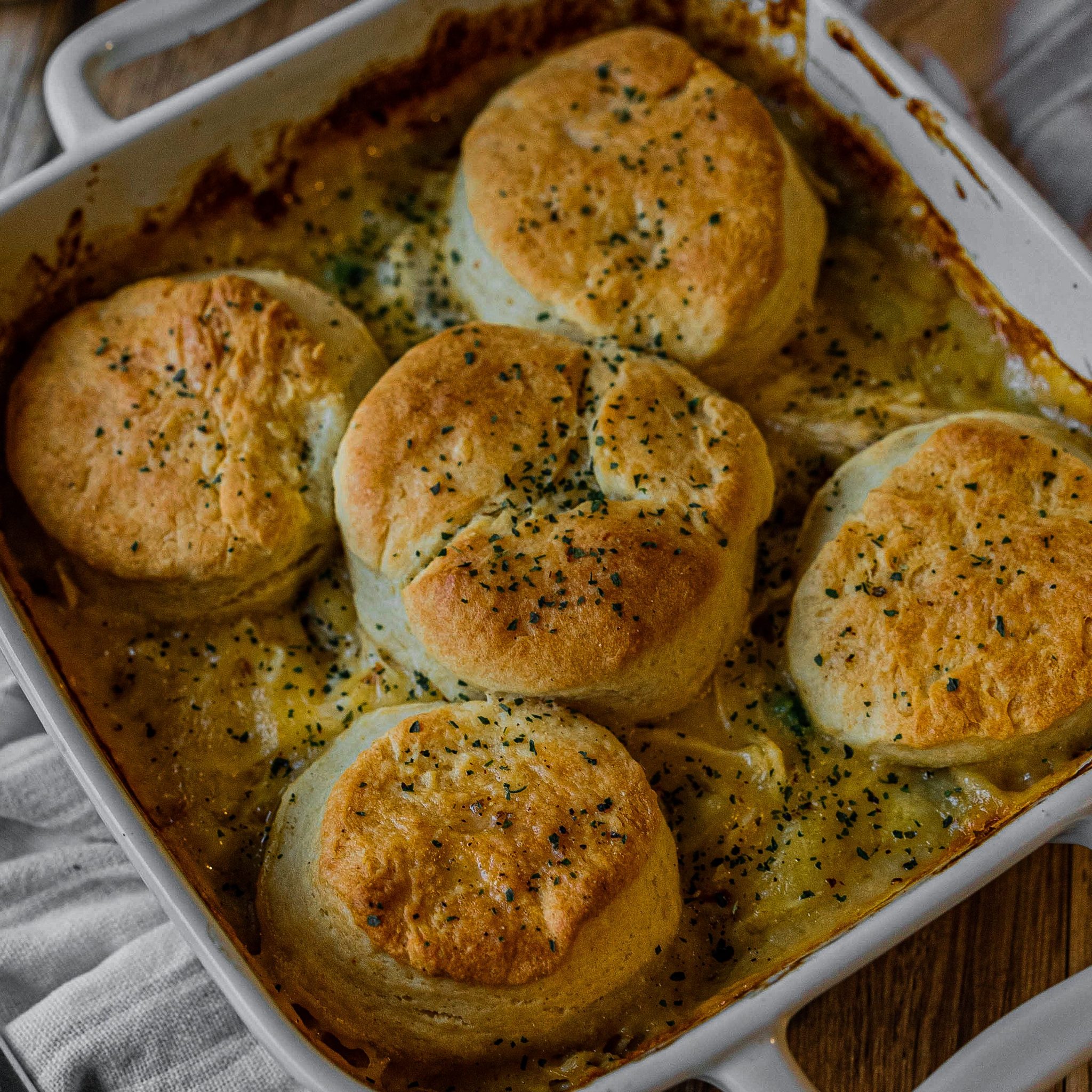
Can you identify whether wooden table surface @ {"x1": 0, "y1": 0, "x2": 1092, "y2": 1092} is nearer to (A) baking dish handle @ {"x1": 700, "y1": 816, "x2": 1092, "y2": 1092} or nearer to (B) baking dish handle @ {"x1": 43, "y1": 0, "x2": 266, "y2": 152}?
(A) baking dish handle @ {"x1": 700, "y1": 816, "x2": 1092, "y2": 1092}

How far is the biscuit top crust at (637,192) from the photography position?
100 inches

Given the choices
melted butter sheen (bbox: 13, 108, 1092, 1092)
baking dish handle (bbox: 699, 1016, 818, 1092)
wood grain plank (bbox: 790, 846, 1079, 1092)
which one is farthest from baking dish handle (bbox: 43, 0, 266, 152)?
wood grain plank (bbox: 790, 846, 1079, 1092)

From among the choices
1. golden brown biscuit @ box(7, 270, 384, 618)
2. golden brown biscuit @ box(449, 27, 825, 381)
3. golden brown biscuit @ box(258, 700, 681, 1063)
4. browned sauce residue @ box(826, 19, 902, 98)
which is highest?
browned sauce residue @ box(826, 19, 902, 98)

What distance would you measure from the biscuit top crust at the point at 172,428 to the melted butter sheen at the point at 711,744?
7.6 inches

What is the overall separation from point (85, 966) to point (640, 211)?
2024 millimetres

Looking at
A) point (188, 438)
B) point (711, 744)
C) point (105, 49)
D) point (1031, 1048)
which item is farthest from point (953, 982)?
point (105, 49)

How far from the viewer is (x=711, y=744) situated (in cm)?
236

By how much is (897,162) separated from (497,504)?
51.7 inches

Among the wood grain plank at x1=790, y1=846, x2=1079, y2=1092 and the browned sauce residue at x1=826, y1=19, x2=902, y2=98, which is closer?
the wood grain plank at x1=790, y1=846, x2=1079, y2=1092

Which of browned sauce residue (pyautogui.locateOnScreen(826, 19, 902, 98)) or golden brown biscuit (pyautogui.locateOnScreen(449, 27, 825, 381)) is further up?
browned sauce residue (pyautogui.locateOnScreen(826, 19, 902, 98))

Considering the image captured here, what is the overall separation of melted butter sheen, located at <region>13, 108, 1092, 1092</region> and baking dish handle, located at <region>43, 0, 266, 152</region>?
31 centimetres

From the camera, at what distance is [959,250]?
8.97 feet

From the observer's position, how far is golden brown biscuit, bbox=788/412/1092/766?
2.19 meters

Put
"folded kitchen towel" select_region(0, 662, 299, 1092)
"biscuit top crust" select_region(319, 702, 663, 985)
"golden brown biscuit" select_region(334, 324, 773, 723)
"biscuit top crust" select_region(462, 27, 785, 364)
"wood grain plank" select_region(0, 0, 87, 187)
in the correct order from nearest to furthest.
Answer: "biscuit top crust" select_region(319, 702, 663, 985) < "golden brown biscuit" select_region(334, 324, 773, 723) < "folded kitchen towel" select_region(0, 662, 299, 1092) < "biscuit top crust" select_region(462, 27, 785, 364) < "wood grain plank" select_region(0, 0, 87, 187)
